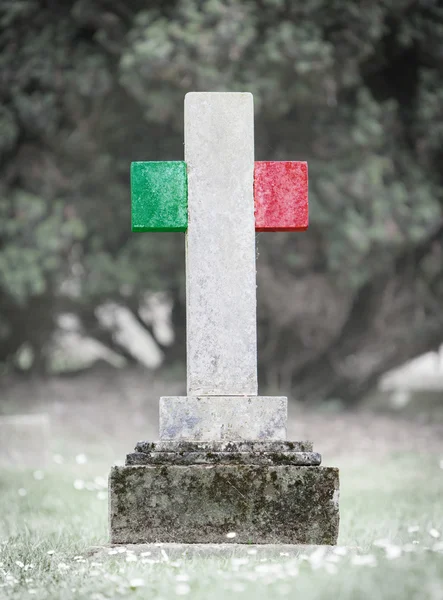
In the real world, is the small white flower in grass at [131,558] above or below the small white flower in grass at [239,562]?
below

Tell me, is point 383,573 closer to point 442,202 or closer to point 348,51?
point 348,51

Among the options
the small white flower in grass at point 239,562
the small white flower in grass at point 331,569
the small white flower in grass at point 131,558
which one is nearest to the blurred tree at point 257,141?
the small white flower in grass at point 131,558

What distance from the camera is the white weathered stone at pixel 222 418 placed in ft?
13.2

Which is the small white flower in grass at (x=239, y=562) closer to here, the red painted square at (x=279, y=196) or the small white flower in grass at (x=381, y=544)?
the small white flower in grass at (x=381, y=544)

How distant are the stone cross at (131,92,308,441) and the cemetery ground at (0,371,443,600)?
0.70m

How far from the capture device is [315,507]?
3787mm

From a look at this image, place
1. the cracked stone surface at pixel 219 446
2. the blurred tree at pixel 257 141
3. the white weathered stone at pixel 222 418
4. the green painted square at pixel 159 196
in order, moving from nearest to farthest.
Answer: the cracked stone surface at pixel 219 446
the white weathered stone at pixel 222 418
the green painted square at pixel 159 196
the blurred tree at pixel 257 141

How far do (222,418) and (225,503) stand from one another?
1.47ft

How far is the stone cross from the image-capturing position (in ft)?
13.3

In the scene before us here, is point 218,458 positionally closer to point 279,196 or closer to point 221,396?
point 221,396

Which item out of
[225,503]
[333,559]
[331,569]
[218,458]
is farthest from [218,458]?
[331,569]

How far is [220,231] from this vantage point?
4.23 metres

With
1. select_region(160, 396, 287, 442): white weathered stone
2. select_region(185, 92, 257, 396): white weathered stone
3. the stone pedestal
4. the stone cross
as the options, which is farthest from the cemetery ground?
select_region(185, 92, 257, 396): white weathered stone

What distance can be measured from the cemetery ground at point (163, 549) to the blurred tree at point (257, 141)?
1207 mm
